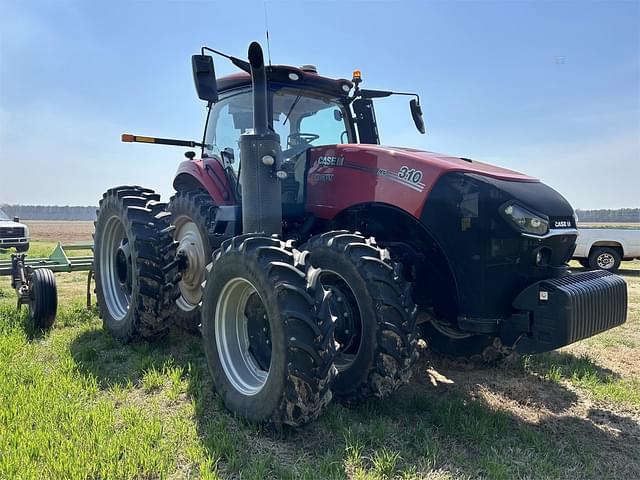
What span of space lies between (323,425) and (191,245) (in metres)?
2.57

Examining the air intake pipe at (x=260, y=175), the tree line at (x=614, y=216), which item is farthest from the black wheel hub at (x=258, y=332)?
the tree line at (x=614, y=216)

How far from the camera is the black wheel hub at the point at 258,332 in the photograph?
3256 mm

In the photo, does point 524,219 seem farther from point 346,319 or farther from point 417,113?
point 417,113

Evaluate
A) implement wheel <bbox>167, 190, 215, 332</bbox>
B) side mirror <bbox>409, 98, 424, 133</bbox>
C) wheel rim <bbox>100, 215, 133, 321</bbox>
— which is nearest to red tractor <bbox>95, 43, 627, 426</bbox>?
implement wheel <bbox>167, 190, 215, 332</bbox>

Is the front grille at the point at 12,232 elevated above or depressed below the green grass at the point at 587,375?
above

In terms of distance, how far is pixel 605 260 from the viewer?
1284 cm

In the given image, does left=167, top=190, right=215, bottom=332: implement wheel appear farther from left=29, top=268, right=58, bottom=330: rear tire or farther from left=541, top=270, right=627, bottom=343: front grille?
left=541, top=270, right=627, bottom=343: front grille

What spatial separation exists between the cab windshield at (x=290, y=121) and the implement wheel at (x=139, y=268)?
0.96 metres

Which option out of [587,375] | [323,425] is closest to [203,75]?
[323,425]

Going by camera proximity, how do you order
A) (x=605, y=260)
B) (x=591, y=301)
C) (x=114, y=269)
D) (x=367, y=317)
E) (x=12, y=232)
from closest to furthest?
(x=591, y=301) < (x=367, y=317) < (x=114, y=269) < (x=605, y=260) < (x=12, y=232)

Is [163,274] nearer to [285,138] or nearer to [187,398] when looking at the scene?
[187,398]

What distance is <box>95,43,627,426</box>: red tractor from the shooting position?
110 inches

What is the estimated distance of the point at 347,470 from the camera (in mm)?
2559

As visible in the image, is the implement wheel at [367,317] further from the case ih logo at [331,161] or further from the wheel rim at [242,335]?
the case ih logo at [331,161]
